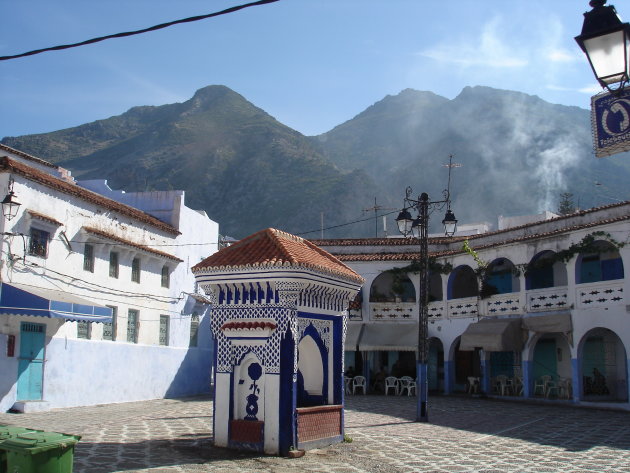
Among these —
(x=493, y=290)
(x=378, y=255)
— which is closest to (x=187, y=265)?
(x=378, y=255)

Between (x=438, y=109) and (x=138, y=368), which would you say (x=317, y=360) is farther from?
(x=438, y=109)

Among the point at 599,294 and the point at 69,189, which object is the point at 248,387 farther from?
the point at 599,294

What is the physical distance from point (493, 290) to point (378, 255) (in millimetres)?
5968

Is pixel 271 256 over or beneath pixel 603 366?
over

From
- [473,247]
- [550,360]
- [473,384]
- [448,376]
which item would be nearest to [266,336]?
[473,384]

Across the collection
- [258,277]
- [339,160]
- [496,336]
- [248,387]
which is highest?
[339,160]

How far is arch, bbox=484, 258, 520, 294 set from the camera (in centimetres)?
2548

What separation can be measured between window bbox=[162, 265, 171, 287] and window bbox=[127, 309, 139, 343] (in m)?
2.40

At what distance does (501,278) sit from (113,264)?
15.7 m

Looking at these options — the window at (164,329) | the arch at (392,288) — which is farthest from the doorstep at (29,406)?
the arch at (392,288)

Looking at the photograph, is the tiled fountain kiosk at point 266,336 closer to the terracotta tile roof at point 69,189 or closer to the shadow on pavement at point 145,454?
the shadow on pavement at point 145,454

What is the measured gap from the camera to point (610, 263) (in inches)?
890

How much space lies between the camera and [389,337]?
2753 centimetres

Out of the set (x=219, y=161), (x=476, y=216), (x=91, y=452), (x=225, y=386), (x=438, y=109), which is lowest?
(x=91, y=452)
